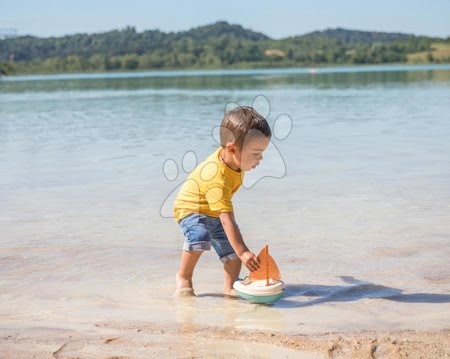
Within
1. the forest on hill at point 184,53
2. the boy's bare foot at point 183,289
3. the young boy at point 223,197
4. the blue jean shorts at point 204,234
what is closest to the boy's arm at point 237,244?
the young boy at point 223,197

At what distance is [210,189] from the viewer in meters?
3.82

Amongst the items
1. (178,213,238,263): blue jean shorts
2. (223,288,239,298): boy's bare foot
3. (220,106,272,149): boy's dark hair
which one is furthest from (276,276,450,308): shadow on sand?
(220,106,272,149): boy's dark hair

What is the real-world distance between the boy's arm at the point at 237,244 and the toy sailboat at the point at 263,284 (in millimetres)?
72

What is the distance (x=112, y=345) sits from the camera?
3197 millimetres

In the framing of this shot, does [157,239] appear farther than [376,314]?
Yes

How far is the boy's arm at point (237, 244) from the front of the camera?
12.1 ft

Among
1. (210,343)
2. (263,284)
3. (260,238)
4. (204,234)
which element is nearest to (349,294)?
(263,284)

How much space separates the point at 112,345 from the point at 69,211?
3530 millimetres

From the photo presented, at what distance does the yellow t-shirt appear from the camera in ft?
12.4

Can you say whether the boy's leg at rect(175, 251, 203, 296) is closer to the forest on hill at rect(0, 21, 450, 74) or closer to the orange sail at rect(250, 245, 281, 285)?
the orange sail at rect(250, 245, 281, 285)

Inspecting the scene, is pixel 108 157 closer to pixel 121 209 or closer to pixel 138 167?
pixel 138 167

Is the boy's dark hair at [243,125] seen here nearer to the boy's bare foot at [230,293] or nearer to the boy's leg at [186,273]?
the boy's leg at [186,273]

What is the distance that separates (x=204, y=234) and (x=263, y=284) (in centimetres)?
43

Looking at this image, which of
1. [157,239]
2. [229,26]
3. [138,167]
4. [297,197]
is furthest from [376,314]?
[229,26]
